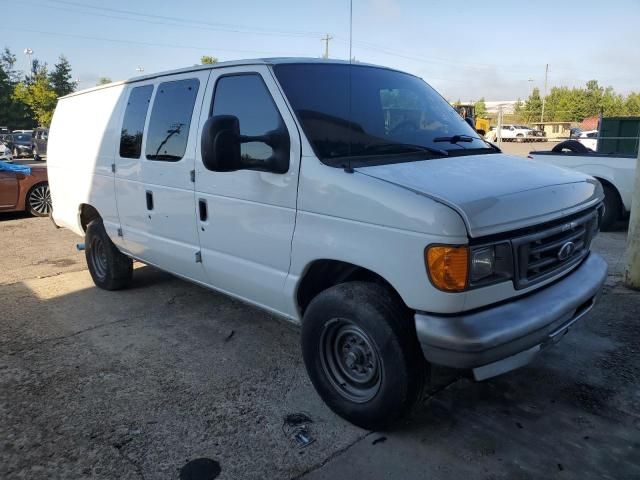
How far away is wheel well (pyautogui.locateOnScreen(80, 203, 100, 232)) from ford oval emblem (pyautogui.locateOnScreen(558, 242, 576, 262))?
4864 mm

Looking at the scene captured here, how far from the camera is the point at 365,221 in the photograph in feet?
8.93

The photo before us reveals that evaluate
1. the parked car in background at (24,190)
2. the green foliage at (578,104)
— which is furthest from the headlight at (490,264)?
the green foliage at (578,104)

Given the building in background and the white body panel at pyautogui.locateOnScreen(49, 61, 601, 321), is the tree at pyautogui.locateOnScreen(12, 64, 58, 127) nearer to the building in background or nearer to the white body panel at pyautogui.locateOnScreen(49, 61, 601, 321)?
the white body panel at pyautogui.locateOnScreen(49, 61, 601, 321)

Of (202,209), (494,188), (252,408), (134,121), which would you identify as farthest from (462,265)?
(134,121)

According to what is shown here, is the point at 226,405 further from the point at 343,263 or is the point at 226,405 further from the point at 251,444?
the point at 343,263

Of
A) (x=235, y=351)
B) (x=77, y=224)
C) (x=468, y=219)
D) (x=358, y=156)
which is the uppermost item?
(x=358, y=156)

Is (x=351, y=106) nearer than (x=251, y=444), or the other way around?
(x=251, y=444)

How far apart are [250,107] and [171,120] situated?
1.04 metres

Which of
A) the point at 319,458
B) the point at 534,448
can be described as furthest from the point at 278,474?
the point at 534,448

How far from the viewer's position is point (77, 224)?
594cm

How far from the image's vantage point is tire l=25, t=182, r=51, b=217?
1047cm

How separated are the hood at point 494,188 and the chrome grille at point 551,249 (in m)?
0.08

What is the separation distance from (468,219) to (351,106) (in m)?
1.37

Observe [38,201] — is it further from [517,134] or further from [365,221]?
[517,134]
